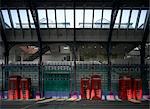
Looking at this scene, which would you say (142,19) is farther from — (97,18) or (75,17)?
(75,17)

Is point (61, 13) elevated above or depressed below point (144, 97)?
above

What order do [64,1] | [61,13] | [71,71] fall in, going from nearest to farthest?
[64,1] → [61,13] → [71,71]

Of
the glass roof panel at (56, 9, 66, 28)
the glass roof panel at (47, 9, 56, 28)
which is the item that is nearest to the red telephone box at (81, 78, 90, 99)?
the glass roof panel at (56, 9, 66, 28)

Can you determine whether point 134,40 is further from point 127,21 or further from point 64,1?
point 64,1

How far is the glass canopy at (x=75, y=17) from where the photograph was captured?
2325cm

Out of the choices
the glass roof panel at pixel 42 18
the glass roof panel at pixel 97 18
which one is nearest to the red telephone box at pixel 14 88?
the glass roof panel at pixel 42 18

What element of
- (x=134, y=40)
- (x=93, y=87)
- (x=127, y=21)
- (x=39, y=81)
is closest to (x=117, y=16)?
(x=127, y=21)

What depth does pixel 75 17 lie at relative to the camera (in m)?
23.4

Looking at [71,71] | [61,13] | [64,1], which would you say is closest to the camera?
[64,1]

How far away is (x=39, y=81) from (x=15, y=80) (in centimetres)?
240

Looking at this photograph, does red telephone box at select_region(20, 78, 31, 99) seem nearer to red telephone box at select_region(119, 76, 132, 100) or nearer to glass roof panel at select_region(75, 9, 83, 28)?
glass roof panel at select_region(75, 9, 83, 28)

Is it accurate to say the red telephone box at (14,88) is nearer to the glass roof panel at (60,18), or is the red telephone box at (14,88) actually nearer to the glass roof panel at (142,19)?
the glass roof panel at (60,18)

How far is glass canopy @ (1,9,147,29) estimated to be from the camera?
23250 millimetres

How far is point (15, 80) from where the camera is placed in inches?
888
